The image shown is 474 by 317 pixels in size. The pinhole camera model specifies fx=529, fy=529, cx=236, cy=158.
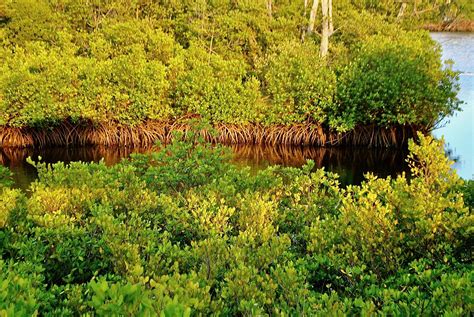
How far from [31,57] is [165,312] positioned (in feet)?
68.2

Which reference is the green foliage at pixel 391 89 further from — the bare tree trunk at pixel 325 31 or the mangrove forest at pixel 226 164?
the bare tree trunk at pixel 325 31

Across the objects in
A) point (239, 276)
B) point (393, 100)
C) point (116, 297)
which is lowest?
point (393, 100)

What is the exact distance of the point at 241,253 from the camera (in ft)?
16.3

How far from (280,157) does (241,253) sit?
50.8 feet

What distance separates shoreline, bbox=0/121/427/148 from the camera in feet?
71.1

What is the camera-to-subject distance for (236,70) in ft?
72.8

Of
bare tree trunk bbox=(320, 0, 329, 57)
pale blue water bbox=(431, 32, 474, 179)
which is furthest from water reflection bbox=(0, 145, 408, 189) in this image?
bare tree trunk bbox=(320, 0, 329, 57)

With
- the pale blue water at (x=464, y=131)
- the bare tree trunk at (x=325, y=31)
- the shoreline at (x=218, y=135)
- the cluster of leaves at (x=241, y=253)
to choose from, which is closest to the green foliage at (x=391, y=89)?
the shoreline at (x=218, y=135)

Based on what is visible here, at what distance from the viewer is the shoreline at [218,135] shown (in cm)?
2166

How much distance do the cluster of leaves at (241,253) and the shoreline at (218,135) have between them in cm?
1401

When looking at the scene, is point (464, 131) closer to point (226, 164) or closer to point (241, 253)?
point (226, 164)

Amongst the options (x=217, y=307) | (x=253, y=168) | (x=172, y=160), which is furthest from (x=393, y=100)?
(x=217, y=307)

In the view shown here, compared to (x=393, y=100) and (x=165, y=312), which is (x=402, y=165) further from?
(x=165, y=312)

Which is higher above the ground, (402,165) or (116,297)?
(116,297)
